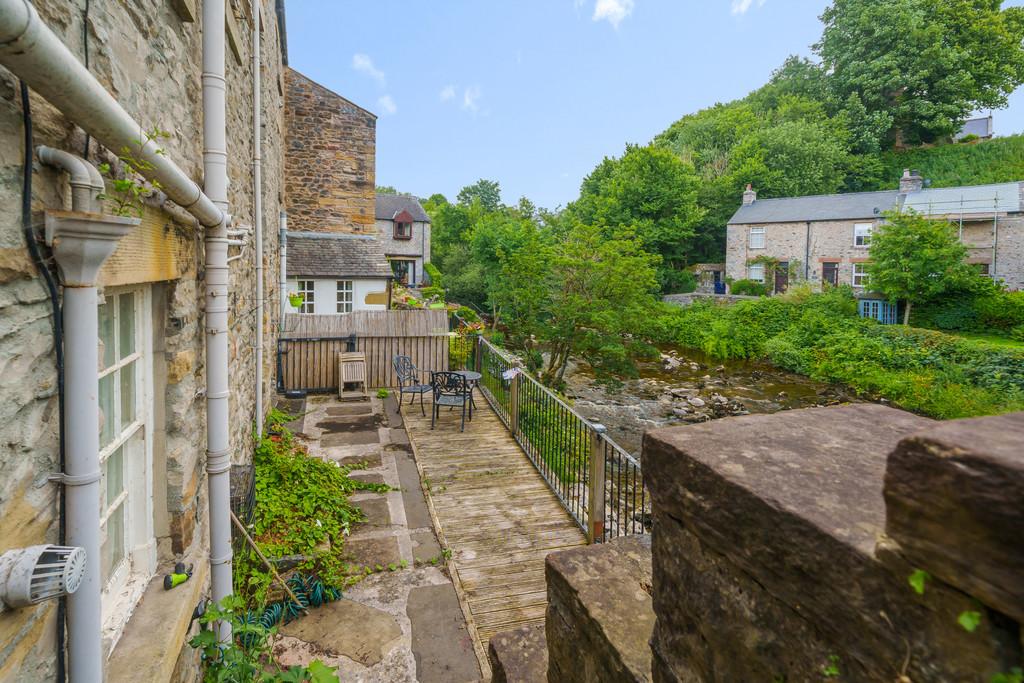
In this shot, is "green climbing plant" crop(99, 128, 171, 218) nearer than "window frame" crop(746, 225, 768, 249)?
Yes

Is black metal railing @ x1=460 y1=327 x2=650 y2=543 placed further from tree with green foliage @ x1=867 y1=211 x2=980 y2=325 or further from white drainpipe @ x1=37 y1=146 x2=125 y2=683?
tree with green foliage @ x1=867 y1=211 x2=980 y2=325

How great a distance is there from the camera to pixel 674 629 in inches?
50.6

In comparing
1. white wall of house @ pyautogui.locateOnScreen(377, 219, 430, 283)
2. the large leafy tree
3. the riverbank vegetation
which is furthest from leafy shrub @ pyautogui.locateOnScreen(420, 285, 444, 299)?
the large leafy tree

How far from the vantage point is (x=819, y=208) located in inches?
1188

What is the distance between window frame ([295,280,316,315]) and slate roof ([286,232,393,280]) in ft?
1.55

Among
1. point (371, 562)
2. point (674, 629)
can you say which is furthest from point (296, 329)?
point (674, 629)

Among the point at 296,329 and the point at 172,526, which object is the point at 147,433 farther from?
the point at 296,329

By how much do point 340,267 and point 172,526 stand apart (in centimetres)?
1236

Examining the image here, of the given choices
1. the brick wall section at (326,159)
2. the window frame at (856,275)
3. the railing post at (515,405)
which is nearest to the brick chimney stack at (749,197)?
the window frame at (856,275)

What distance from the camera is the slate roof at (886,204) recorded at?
25.2 meters

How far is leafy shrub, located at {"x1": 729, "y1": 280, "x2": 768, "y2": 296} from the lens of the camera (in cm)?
2962

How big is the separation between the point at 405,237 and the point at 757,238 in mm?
21537

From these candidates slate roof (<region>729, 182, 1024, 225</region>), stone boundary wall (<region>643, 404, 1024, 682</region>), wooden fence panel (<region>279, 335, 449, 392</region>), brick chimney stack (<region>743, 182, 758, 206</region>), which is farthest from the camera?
brick chimney stack (<region>743, 182, 758, 206</region>)

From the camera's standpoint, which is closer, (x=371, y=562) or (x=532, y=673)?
(x=532, y=673)
